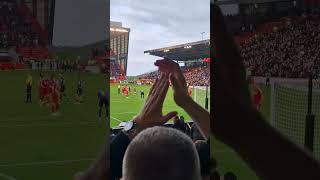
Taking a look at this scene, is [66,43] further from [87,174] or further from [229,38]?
[87,174]

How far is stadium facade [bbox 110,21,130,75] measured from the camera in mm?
3031

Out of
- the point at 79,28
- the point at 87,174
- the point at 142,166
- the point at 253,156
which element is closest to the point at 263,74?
the point at 253,156

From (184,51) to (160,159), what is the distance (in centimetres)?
228

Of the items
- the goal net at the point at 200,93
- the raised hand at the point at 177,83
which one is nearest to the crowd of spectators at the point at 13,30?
the goal net at the point at 200,93

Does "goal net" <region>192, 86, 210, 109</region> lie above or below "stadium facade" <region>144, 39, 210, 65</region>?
below

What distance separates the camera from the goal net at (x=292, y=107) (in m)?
3.48

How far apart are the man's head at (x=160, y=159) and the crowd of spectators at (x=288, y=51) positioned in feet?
9.81

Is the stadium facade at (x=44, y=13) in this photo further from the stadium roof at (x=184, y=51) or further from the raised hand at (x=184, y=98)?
the raised hand at (x=184, y=98)

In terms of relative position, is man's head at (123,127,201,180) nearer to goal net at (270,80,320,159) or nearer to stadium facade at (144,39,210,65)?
stadium facade at (144,39,210,65)

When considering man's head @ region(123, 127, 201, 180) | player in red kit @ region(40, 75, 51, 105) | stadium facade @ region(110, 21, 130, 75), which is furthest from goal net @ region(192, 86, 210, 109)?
player in red kit @ region(40, 75, 51, 105)

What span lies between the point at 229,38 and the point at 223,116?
505mm

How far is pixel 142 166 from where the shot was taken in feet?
2.05

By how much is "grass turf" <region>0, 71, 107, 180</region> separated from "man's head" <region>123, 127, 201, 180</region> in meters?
2.72

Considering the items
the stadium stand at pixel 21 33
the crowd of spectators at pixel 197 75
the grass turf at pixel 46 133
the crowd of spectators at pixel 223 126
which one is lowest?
the grass turf at pixel 46 133
